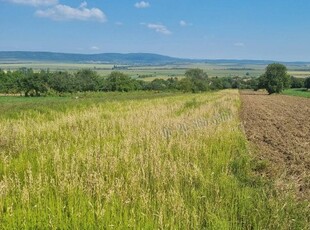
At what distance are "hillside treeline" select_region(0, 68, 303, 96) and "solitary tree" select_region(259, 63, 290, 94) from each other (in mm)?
22835

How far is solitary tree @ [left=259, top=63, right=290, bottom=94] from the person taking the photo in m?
108

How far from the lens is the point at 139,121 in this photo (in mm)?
15000

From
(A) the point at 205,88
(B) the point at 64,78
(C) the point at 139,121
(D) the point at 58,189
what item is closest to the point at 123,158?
(D) the point at 58,189

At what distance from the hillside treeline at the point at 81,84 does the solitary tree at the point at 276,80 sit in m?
22.8

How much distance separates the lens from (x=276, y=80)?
108m

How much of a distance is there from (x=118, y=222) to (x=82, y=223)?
18.6 inches

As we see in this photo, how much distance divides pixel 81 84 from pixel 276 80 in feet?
196

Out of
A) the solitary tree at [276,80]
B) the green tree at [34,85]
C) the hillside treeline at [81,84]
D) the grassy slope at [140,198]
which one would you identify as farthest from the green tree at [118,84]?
the grassy slope at [140,198]

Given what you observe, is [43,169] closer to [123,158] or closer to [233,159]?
[123,158]

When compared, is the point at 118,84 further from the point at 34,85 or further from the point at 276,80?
the point at 276,80

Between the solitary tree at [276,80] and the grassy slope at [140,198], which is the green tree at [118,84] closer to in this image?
the solitary tree at [276,80]

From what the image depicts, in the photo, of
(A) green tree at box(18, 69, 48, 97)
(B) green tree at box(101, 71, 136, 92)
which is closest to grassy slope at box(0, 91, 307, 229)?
(A) green tree at box(18, 69, 48, 97)

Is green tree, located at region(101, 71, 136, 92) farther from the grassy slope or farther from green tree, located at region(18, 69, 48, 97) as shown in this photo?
the grassy slope

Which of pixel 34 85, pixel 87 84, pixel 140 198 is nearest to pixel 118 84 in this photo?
pixel 87 84
